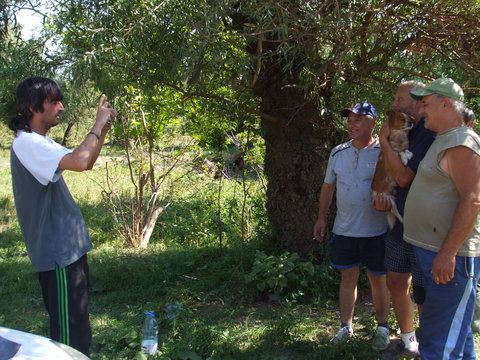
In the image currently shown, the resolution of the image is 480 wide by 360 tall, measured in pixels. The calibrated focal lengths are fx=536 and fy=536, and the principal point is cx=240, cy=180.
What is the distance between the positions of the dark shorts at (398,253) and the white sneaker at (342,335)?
675 millimetres

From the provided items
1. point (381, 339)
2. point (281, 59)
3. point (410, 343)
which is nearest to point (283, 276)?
point (381, 339)

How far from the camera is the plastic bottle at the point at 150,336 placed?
12.9 feet

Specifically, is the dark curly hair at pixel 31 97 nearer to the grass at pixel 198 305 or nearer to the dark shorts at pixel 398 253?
the grass at pixel 198 305

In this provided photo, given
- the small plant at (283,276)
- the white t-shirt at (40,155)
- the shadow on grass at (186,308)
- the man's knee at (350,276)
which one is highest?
the white t-shirt at (40,155)

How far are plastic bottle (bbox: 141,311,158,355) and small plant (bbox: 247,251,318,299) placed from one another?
46.7 inches

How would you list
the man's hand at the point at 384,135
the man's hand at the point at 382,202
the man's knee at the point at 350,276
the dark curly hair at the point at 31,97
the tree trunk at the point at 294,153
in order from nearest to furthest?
the dark curly hair at the point at 31,97 < the man's hand at the point at 384,135 < the man's hand at the point at 382,202 < the man's knee at the point at 350,276 < the tree trunk at the point at 294,153

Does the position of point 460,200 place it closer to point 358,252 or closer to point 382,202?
point 382,202

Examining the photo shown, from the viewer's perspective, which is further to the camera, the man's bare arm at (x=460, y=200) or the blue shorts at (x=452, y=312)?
the blue shorts at (x=452, y=312)

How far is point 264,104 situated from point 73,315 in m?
3.06

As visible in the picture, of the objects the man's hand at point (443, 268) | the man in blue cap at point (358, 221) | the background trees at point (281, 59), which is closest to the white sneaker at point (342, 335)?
the man in blue cap at point (358, 221)

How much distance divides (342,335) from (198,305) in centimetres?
162

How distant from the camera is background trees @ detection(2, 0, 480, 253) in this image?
12.5 feet

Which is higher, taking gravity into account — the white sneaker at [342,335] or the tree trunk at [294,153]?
the tree trunk at [294,153]

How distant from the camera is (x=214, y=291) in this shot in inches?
213
